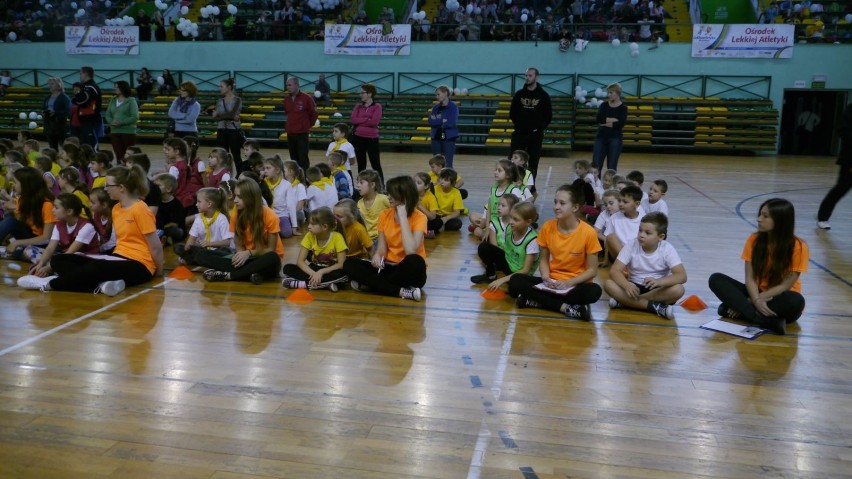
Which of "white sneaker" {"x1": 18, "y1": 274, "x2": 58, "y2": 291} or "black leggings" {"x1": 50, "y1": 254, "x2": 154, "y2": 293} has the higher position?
"black leggings" {"x1": 50, "y1": 254, "x2": 154, "y2": 293}

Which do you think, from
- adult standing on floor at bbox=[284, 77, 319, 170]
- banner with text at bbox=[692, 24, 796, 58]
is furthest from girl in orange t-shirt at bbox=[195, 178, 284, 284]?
banner with text at bbox=[692, 24, 796, 58]

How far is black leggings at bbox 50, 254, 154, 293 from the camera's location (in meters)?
5.27

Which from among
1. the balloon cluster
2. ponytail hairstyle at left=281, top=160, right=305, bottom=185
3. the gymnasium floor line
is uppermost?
the balloon cluster

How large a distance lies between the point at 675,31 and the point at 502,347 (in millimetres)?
16357

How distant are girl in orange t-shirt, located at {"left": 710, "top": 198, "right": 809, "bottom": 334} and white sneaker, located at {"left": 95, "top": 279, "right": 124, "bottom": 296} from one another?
4.35 meters

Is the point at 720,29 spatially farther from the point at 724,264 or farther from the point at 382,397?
the point at 382,397

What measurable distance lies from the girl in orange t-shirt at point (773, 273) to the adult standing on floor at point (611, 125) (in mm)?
4760

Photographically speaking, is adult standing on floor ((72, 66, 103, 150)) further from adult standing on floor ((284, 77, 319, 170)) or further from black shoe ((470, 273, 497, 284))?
black shoe ((470, 273, 497, 284))

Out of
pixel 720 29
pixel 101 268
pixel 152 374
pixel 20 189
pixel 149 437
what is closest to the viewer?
pixel 149 437

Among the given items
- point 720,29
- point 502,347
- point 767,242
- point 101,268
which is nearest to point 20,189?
point 101,268

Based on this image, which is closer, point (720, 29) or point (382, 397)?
point (382, 397)

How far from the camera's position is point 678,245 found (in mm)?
7324

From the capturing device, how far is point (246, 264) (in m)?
5.76

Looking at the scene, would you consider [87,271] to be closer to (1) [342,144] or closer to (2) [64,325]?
(2) [64,325]
